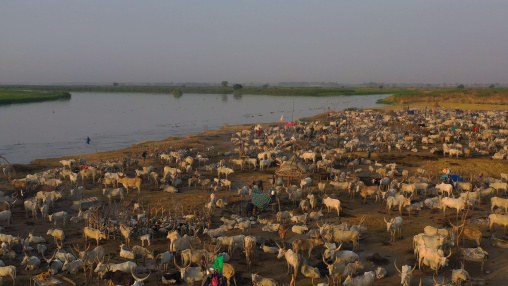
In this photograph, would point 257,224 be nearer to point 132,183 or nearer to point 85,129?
point 132,183

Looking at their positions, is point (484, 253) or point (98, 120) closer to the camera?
point (484, 253)

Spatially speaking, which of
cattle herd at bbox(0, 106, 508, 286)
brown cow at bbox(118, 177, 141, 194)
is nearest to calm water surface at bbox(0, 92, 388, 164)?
cattle herd at bbox(0, 106, 508, 286)

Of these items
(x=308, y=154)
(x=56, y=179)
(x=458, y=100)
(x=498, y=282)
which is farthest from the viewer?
(x=458, y=100)

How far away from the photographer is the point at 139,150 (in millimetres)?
24172

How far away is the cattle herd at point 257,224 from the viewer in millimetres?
8781

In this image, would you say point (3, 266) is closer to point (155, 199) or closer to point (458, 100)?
point (155, 199)

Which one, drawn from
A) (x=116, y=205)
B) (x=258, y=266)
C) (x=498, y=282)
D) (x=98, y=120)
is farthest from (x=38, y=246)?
(x=98, y=120)

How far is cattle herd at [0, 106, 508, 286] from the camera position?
8.78m

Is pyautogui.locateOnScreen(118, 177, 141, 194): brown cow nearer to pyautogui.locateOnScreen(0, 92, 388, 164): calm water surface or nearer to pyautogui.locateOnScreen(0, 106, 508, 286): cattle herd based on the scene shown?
pyautogui.locateOnScreen(0, 106, 508, 286): cattle herd

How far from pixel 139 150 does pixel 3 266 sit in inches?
615

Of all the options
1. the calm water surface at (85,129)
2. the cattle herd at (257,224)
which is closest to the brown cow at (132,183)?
the cattle herd at (257,224)

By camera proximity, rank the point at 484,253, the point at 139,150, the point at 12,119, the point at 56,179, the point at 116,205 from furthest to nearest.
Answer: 1. the point at 12,119
2. the point at 139,150
3. the point at 56,179
4. the point at 116,205
5. the point at 484,253

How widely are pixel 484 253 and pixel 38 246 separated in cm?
1152

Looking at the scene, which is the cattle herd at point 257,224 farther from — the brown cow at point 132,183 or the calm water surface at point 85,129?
the calm water surface at point 85,129
